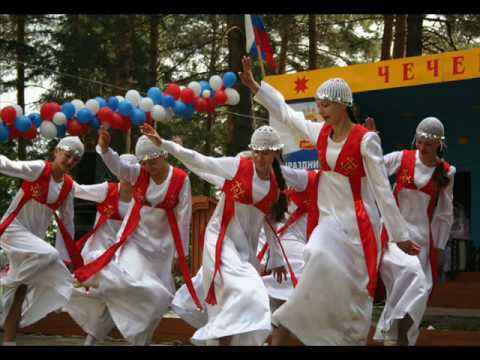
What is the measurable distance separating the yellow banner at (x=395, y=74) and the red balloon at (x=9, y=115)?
5.00m

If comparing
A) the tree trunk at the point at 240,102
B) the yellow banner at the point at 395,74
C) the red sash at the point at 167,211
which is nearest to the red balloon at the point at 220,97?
the yellow banner at the point at 395,74

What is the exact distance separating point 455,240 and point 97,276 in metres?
7.51

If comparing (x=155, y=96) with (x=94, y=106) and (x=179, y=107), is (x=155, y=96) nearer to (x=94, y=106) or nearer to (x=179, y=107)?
(x=179, y=107)

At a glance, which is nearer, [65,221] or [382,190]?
[382,190]

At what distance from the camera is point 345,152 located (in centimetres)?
760

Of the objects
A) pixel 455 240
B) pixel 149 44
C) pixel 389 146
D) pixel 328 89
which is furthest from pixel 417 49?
pixel 328 89

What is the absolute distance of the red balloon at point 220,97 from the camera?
470 inches

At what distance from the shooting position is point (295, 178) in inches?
371

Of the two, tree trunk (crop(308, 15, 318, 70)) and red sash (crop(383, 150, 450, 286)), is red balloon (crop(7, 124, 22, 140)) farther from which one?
tree trunk (crop(308, 15, 318, 70))

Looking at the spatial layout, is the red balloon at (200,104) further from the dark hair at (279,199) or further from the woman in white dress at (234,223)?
the woman in white dress at (234,223)

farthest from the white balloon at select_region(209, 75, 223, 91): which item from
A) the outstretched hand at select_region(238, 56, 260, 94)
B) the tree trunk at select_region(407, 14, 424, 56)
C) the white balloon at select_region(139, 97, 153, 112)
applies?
the tree trunk at select_region(407, 14, 424, 56)

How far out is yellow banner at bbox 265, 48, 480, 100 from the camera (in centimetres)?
1283

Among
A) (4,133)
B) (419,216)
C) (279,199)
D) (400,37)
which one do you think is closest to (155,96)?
(4,133)

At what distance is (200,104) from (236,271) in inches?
155
